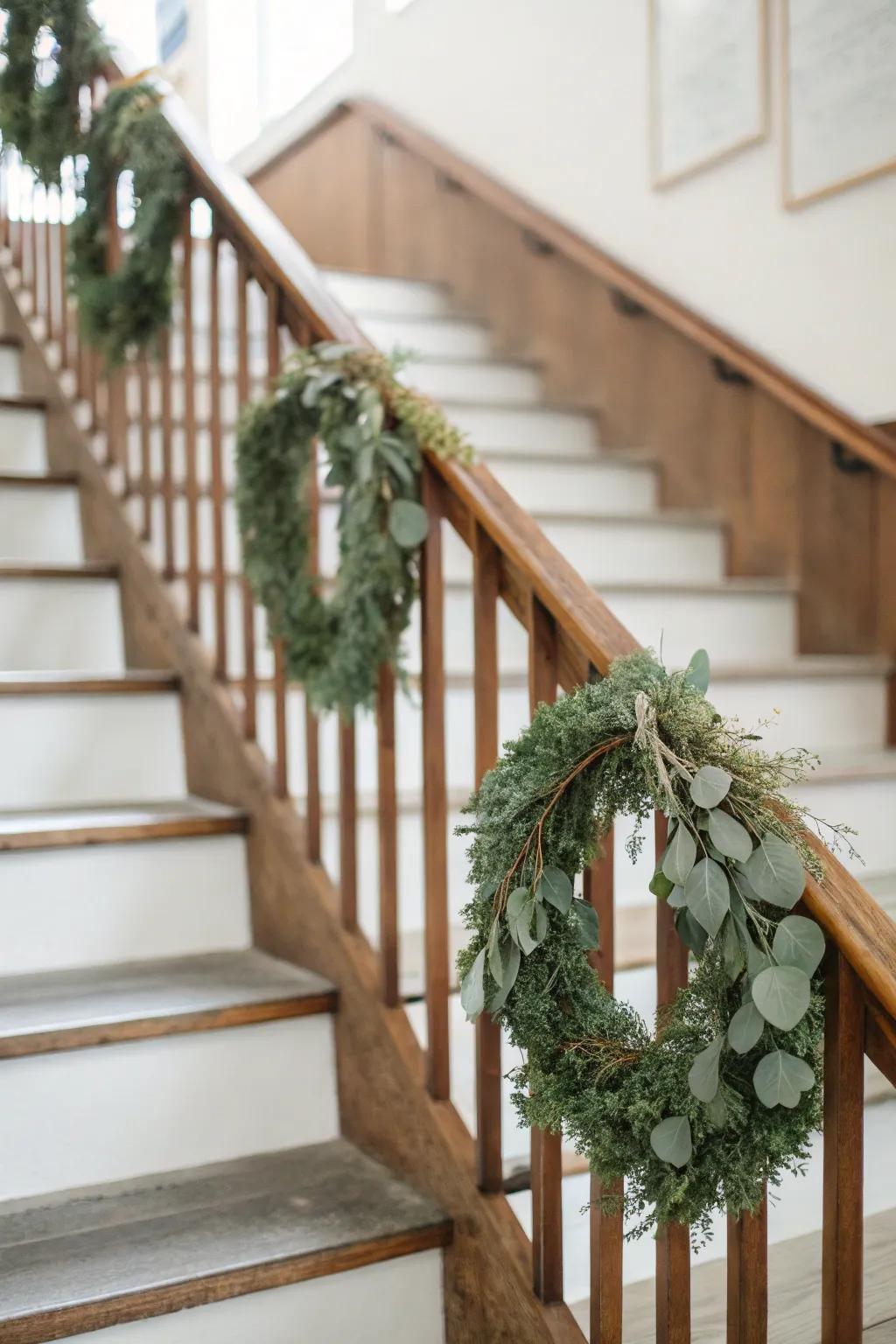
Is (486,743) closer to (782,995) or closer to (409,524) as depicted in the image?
(409,524)

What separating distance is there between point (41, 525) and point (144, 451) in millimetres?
439

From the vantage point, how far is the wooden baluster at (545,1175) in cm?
126

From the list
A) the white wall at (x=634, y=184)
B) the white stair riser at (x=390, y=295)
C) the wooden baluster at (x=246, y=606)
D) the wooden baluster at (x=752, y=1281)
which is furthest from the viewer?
the white stair riser at (x=390, y=295)

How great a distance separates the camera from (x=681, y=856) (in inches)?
37.8

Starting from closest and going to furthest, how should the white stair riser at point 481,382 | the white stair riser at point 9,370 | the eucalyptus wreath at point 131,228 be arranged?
the eucalyptus wreath at point 131,228, the white stair riser at point 9,370, the white stair riser at point 481,382

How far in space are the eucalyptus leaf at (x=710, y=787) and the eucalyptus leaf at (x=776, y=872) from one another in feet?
0.15

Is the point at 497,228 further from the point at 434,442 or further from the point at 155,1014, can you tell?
the point at 155,1014

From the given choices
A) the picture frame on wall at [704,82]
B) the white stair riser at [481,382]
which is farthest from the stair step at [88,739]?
the picture frame on wall at [704,82]

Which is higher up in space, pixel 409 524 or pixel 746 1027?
pixel 409 524

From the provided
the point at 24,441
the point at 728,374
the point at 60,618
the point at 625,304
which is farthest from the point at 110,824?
the point at 625,304

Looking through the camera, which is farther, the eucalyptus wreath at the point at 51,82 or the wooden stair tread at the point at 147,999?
the eucalyptus wreath at the point at 51,82

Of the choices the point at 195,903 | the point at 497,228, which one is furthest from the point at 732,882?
the point at 497,228

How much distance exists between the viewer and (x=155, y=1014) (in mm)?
1541

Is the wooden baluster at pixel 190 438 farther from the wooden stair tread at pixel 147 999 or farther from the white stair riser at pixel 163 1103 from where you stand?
the white stair riser at pixel 163 1103
